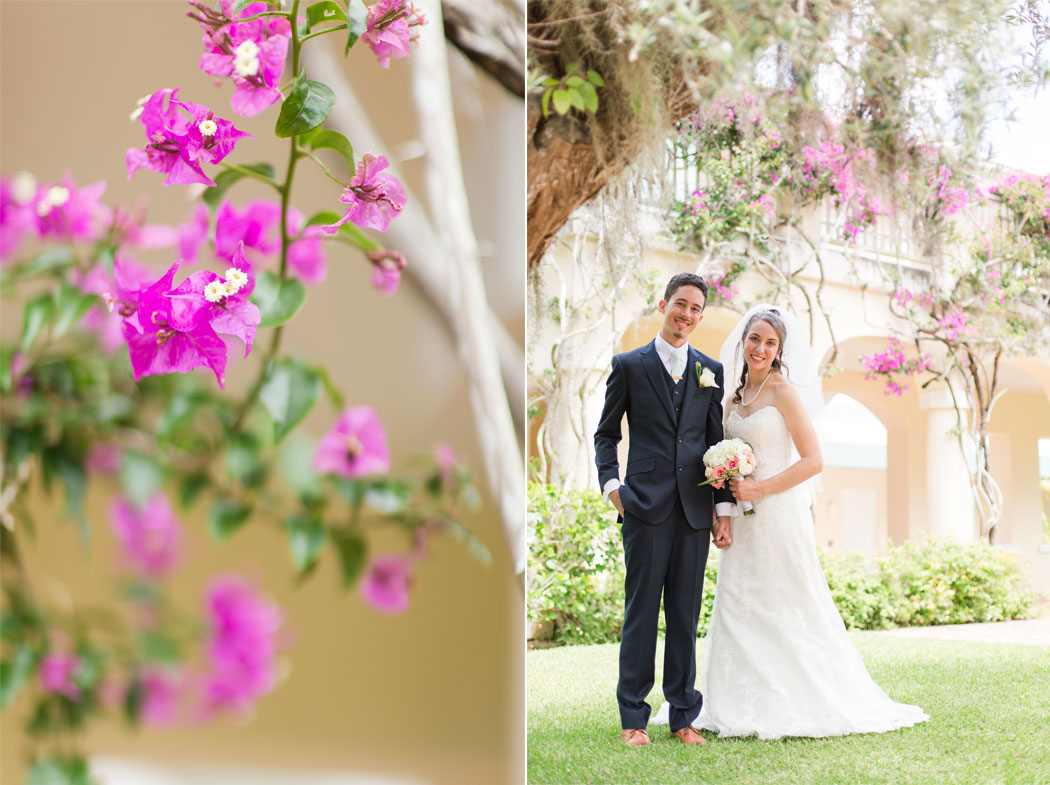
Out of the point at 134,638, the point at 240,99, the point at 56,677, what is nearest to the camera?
the point at 134,638

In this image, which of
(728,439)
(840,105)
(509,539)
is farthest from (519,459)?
(840,105)

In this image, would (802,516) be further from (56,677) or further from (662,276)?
(56,677)

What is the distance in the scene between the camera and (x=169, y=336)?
1.29 meters

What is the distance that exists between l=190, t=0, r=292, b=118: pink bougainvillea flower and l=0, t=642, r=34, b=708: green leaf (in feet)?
3.10

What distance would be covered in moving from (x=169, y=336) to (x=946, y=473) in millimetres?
2637

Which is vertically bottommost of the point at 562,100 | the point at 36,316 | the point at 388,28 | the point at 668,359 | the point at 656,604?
the point at 656,604

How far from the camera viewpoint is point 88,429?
735 millimetres

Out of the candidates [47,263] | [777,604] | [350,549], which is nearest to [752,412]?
[777,604]

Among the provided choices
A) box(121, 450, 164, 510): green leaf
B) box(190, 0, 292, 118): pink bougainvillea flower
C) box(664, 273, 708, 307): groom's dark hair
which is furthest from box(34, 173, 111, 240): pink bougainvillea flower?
box(664, 273, 708, 307): groom's dark hair

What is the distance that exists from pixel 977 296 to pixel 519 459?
192cm

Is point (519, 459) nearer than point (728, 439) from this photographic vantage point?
Yes

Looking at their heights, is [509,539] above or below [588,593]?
above

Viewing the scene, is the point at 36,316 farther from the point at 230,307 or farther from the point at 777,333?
the point at 777,333

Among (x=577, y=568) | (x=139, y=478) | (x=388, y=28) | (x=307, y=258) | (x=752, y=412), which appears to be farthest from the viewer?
(x=577, y=568)
